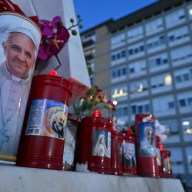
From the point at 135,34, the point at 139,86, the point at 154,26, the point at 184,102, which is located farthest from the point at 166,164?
the point at 135,34

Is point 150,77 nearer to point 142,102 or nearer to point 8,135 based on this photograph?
point 142,102

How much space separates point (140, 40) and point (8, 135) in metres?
13.1

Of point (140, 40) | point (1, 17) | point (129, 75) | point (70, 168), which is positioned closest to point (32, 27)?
point (1, 17)

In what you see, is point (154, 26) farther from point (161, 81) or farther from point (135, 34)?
point (161, 81)

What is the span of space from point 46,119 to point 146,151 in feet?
1.77

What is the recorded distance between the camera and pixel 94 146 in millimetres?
569

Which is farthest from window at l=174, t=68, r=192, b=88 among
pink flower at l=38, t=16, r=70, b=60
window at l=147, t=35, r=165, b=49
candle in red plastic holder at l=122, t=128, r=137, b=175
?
pink flower at l=38, t=16, r=70, b=60

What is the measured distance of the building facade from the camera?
32.0 feet

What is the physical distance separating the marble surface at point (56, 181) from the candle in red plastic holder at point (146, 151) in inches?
8.6

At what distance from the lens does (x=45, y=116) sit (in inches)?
17.5

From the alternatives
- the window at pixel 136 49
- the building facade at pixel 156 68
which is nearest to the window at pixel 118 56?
the building facade at pixel 156 68

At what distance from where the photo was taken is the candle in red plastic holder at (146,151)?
2.70 feet

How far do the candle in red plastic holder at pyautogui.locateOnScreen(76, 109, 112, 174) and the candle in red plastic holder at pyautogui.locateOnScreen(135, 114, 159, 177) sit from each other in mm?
299

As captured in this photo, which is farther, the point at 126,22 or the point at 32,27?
the point at 126,22
